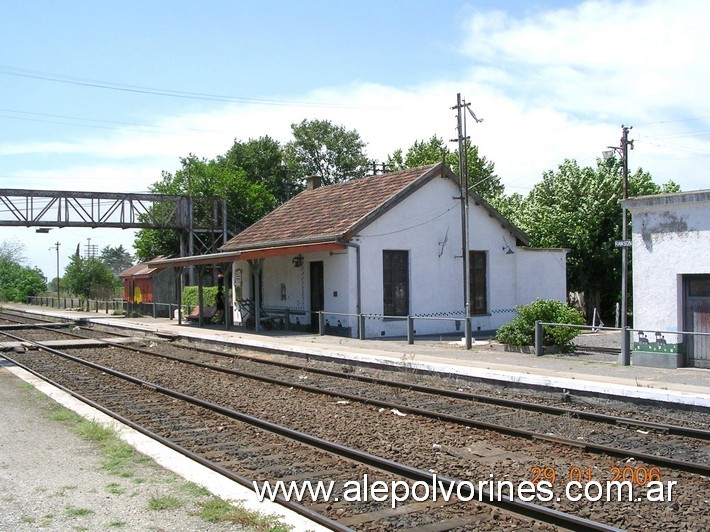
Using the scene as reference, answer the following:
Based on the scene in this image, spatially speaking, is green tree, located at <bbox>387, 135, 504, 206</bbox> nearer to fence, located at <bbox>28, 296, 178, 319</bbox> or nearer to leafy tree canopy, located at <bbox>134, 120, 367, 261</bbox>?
leafy tree canopy, located at <bbox>134, 120, 367, 261</bbox>

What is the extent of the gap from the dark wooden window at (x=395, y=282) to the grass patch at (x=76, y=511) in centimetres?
1813

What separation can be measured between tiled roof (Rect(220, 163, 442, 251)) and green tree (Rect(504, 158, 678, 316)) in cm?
1007

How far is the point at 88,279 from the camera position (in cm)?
6066

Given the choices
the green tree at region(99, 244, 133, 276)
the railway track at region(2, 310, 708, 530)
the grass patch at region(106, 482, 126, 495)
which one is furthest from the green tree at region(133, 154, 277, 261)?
the green tree at region(99, 244, 133, 276)

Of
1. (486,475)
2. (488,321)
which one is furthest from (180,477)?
(488,321)

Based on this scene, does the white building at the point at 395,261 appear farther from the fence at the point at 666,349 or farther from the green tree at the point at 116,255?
the green tree at the point at 116,255

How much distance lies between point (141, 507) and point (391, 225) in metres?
18.7

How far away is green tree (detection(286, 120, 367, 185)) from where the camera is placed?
7219 centimetres

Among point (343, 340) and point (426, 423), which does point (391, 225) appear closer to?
point (343, 340)

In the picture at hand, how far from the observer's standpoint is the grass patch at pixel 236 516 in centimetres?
563

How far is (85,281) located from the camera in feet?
199

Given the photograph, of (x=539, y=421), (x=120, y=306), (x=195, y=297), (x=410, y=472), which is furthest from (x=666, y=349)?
(x=120, y=306)

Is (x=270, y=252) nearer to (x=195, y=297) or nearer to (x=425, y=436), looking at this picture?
(x=195, y=297)

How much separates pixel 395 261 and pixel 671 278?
427 inches
